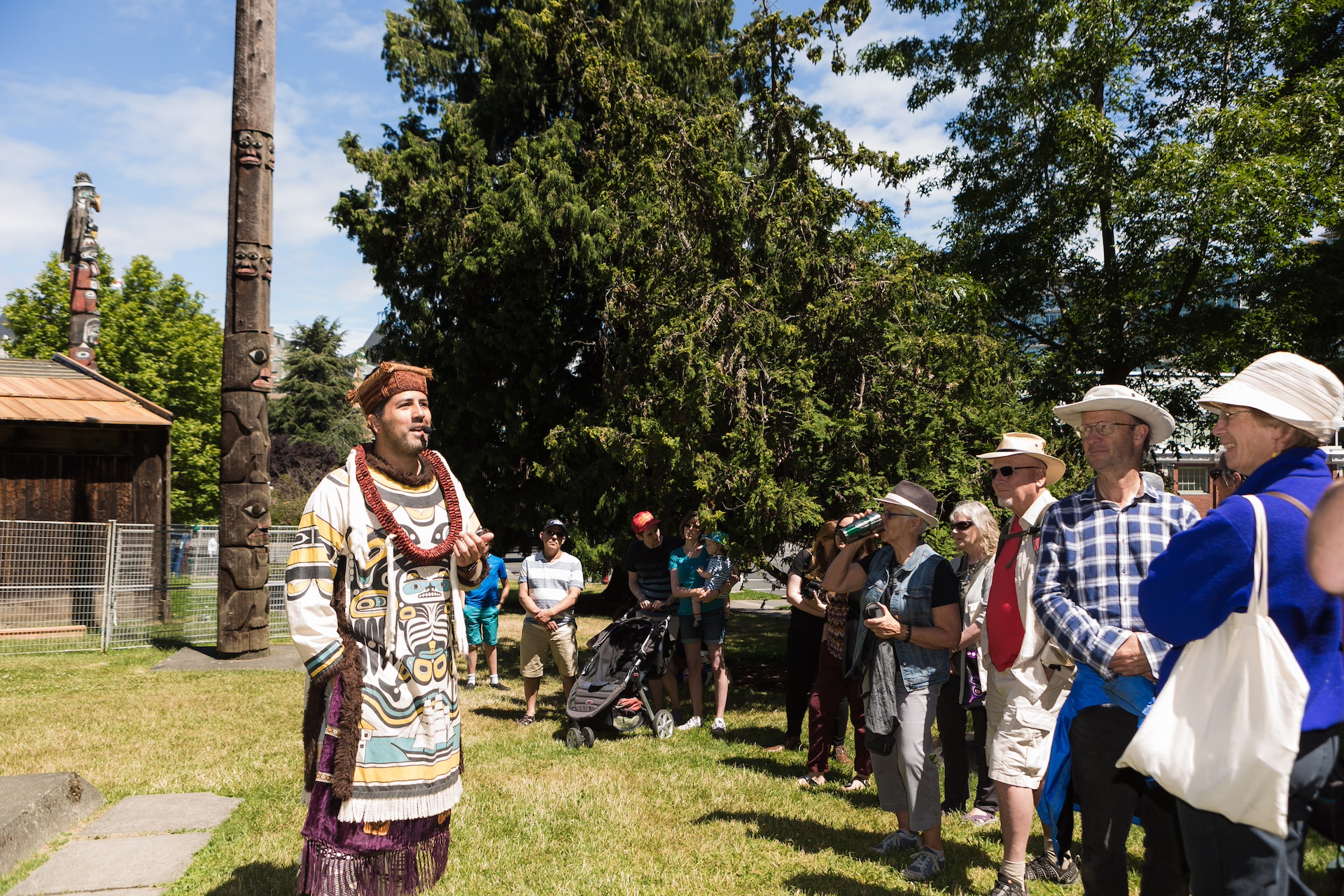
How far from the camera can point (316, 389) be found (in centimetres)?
4778

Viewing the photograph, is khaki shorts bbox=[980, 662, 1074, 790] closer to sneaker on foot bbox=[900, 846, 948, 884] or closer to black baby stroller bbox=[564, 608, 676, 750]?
sneaker on foot bbox=[900, 846, 948, 884]

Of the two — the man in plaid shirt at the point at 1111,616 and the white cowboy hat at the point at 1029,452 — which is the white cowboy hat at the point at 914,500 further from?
the man in plaid shirt at the point at 1111,616

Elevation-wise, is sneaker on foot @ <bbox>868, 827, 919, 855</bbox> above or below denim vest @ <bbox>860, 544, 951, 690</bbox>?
below

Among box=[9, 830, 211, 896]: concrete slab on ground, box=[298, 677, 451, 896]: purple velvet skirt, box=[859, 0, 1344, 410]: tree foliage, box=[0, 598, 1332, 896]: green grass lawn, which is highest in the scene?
box=[859, 0, 1344, 410]: tree foliage

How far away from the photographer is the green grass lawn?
16.0 feet

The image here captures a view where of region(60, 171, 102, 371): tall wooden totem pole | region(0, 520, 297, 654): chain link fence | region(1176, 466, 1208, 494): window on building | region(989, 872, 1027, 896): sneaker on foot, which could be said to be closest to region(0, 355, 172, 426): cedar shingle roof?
region(0, 520, 297, 654): chain link fence

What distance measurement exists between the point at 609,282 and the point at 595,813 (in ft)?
21.4

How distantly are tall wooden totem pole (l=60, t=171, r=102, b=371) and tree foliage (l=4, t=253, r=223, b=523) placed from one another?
303 inches

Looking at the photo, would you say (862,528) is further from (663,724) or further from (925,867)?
(663,724)

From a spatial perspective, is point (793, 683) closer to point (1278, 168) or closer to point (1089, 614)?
point (1089, 614)

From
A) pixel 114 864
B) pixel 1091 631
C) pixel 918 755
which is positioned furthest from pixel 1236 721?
pixel 114 864

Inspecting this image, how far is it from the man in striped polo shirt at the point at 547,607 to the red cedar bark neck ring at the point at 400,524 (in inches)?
185

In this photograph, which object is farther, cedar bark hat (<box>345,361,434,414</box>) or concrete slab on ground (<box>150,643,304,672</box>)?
concrete slab on ground (<box>150,643,304,672</box>)

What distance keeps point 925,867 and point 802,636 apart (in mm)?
Answer: 3262
